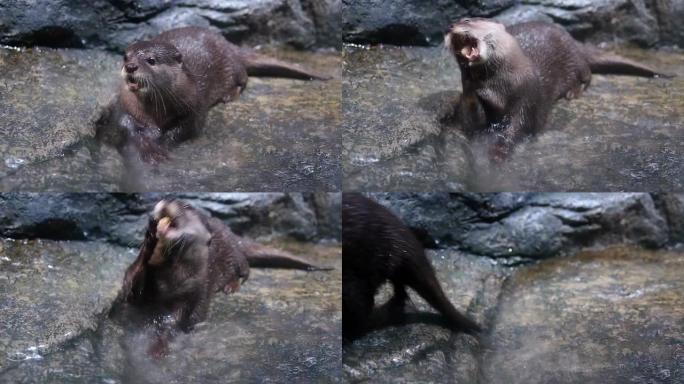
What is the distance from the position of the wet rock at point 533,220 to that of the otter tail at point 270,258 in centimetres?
27

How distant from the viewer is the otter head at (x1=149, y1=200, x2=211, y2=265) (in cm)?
222

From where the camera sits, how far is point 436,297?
87.3 inches

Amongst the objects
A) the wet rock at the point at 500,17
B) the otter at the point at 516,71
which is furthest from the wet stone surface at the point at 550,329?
the wet rock at the point at 500,17

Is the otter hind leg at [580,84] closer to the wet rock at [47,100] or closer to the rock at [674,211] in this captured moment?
the rock at [674,211]

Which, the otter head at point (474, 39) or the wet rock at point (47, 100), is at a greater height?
the otter head at point (474, 39)

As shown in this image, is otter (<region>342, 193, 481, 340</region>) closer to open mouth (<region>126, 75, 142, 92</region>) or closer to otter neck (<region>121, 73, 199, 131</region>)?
otter neck (<region>121, 73, 199, 131</region>)

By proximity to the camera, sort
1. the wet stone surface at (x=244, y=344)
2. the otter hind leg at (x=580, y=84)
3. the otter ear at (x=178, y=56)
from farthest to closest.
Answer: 1. the otter ear at (x=178, y=56)
2. the otter hind leg at (x=580, y=84)
3. the wet stone surface at (x=244, y=344)

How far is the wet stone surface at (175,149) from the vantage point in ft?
7.27

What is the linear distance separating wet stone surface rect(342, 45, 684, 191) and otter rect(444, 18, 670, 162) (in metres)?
0.03

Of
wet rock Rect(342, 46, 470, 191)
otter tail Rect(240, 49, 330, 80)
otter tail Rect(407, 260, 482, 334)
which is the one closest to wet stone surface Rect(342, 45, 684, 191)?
wet rock Rect(342, 46, 470, 191)

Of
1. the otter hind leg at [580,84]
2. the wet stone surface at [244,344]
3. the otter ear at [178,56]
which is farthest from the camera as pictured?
the otter ear at [178,56]

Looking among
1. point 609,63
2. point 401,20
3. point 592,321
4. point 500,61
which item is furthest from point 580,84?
point 592,321

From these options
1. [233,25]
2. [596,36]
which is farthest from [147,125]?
[596,36]

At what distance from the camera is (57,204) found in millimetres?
2238
